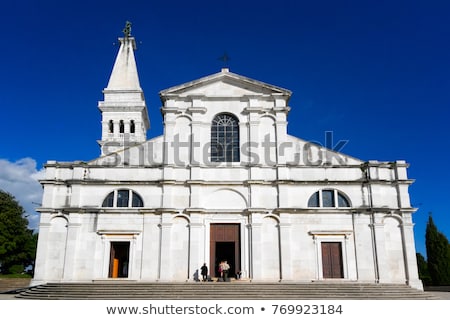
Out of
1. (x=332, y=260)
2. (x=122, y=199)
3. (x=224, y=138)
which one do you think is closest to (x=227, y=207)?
(x=224, y=138)

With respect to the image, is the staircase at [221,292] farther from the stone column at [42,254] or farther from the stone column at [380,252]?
the stone column at [380,252]

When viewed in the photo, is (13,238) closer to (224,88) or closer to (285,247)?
(224,88)

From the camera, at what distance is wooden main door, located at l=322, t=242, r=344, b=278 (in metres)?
24.9

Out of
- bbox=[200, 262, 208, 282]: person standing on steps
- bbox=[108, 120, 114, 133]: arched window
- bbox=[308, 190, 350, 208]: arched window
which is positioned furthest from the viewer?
bbox=[108, 120, 114, 133]: arched window

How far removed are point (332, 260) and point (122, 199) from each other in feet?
43.1

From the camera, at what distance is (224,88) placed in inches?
1115

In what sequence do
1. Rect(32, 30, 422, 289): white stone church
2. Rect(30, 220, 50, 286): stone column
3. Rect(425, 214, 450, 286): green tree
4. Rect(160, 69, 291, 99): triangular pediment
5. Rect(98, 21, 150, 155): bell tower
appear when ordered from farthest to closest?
Rect(98, 21, 150, 155): bell tower < Rect(425, 214, 450, 286): green tree < Rect(160, 69, 291, 99): triangular pediment < Rect(32, 30, 422, 289): white stone church < Rect(30, 220, 50, 286): stone column

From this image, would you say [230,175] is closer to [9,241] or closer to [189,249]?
[189,249]

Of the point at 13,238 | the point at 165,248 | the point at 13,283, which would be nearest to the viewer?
the point at 165,248

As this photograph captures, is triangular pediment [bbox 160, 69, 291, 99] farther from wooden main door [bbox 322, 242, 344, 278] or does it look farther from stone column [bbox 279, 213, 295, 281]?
wooden main door [bbox 322, 242, 344, 278]

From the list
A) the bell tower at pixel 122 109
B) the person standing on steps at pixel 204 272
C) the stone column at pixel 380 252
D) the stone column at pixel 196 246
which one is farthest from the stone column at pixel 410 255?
the bell tower at pixel 122 109

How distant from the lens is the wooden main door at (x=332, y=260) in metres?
24.9

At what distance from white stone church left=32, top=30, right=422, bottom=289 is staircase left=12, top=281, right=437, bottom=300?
3118 millimetres

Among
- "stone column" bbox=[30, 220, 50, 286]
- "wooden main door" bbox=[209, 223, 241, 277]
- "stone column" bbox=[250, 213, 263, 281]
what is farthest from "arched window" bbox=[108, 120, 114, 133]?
"stone column" bbox=[250, 213, 263, 281]
